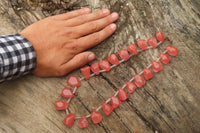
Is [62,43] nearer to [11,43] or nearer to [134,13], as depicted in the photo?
[11,43]

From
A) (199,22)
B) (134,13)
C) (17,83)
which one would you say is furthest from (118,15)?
(17,83)

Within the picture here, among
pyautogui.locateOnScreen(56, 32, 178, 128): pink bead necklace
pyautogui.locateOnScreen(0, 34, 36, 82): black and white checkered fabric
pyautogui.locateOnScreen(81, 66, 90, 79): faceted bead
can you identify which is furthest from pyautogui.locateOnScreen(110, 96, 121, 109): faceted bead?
pyautogui.locateOnScreen(0, 34, 36, 82): black and white checkered fabric

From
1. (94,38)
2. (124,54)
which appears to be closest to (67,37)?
(94,38)

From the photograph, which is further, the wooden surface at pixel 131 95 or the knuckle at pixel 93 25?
the knuckle at pixel 93 25

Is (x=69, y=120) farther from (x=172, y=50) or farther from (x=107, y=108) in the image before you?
(x=172, y=50)

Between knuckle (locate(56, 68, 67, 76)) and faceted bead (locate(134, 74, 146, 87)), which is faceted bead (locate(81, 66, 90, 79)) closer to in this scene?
knuckle (locate(56, 68, 67, 76))

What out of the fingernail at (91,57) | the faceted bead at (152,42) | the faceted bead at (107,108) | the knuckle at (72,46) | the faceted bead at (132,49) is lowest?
the faceted bead at (107,108)

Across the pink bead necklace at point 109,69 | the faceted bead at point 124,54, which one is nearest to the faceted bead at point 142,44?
the pink bead necklace at point 109,69

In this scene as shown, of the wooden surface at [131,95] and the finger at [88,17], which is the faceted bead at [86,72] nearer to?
the wooden surface at [131,95]
